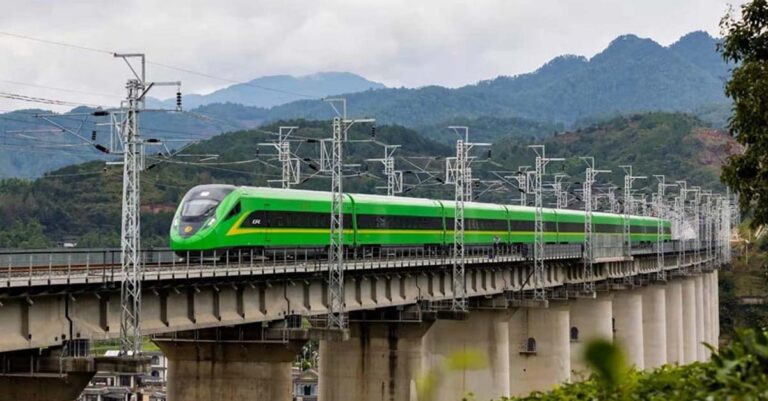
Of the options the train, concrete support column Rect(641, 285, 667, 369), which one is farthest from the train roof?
concrete support column Rect(641, 285, 667, 369)

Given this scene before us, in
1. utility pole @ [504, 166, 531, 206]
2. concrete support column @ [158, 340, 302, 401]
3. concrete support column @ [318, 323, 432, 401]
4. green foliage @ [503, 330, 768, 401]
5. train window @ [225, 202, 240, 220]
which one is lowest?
concrete support column @ [318, 323, 432, 401]

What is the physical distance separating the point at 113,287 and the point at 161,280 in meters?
2.66

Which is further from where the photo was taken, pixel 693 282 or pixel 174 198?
pixel 174 198

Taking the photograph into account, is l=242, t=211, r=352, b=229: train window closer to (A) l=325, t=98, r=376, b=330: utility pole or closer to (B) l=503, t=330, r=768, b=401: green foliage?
(A) l=325, t=98, r=376, b=330: utility pole

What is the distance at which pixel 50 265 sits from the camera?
112ft

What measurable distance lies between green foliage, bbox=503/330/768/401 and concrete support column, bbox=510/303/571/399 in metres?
78.1

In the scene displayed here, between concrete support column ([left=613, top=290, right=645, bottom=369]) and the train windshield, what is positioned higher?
the train windshield

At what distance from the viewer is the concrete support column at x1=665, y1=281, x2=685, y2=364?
451 ft

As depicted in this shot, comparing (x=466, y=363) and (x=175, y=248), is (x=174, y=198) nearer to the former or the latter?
(x=175, y=248)

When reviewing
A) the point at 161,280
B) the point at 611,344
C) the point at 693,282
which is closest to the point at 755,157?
the point at 161,280

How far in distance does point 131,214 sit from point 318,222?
2453 centimetres

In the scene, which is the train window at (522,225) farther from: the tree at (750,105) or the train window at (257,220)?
the tree at (750,105)

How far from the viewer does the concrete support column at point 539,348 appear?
311 feet

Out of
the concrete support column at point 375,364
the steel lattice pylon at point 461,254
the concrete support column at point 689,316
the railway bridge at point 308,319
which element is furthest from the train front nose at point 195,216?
the concrete support column at point 689,316
